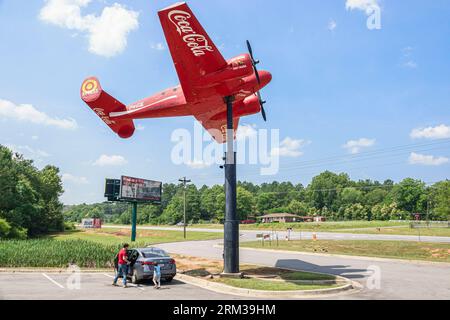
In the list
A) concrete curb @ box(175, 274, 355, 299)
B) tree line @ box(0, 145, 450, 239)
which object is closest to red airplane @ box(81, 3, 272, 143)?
concrete curb @ box(175, 274, 355, 299)

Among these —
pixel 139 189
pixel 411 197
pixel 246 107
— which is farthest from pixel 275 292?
pixel 411 197

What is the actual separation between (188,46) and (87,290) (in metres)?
10.4

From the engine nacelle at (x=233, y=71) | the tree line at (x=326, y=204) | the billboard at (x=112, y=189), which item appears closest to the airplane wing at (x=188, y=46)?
the engine nacelle at (x=233, y=71)

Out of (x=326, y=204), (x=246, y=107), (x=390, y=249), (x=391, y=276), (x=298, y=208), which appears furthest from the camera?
(x=326, y=204)

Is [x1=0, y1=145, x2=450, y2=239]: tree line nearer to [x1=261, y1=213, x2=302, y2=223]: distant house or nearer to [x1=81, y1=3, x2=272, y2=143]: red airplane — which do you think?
[x1=261, y1=213, x2=302, y2=223]: distant house

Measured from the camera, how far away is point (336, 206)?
13938 centimetres

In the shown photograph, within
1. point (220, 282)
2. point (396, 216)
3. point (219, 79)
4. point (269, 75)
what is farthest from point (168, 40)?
point (396, 216)

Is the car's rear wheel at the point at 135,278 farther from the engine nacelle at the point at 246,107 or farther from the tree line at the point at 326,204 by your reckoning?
the tree line at the point at 326,204

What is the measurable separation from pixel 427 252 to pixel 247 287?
810 inches

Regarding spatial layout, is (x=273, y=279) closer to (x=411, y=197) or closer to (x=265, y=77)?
(x=265, y=77)

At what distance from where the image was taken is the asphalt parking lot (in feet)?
40.9

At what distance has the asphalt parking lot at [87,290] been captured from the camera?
12.5m

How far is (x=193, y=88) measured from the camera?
16547 millimetres

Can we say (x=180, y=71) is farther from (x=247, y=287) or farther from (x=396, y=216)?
(x=396, y=216)
